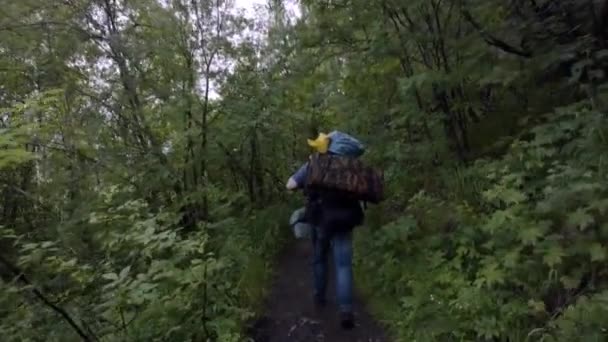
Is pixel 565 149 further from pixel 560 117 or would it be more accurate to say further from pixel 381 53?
pixel 381 53

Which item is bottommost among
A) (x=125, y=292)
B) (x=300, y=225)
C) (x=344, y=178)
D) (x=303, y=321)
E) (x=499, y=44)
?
(x=303, y=321)

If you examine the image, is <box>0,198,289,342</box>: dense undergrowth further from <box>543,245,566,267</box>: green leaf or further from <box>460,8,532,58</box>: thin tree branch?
<box>460,8,532,58</box>: thin tree branch

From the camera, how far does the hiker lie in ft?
16.4

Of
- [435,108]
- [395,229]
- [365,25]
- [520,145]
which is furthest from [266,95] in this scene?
[520,145]

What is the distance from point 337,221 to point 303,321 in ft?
4.03

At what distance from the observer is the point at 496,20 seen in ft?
23.1

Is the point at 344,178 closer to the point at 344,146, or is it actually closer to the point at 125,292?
the point at 344,146

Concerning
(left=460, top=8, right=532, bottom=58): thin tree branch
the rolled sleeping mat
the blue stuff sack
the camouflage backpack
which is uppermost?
(left=460, top=8, right=532, bottom=58): thin tree branch

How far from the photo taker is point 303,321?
5445 mm

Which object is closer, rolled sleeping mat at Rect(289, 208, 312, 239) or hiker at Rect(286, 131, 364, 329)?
hiker at Rect(286, 131, 364, 329)

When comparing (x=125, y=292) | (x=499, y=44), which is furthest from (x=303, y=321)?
(x=499, y=44)

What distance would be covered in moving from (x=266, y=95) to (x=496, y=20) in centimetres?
364

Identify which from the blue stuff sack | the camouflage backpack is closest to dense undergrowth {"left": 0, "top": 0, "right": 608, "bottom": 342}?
the camouflage backpack

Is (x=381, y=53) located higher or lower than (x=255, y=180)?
higher
